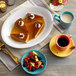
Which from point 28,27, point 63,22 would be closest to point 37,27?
point 28,27

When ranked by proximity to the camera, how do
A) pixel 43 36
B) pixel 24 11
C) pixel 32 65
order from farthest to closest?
pixel 24 11 < pixel 43 36 < pixel 32 65

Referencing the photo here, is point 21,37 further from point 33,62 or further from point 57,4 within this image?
point 57,4

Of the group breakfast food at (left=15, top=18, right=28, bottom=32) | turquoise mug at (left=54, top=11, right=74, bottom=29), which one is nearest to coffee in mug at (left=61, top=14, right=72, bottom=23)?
turquoise mug at (left=54, top=11, right=74, bottom=29)

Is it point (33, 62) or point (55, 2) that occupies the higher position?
point (55, 2)

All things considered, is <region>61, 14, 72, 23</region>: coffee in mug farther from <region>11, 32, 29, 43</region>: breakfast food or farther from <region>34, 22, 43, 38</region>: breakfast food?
→ <region>11, 32, 29, 43</region>: breakfast food

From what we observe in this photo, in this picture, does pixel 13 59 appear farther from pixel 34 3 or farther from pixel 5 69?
pixel 34 3

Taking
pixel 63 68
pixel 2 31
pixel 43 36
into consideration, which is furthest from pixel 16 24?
pixel 63 68
